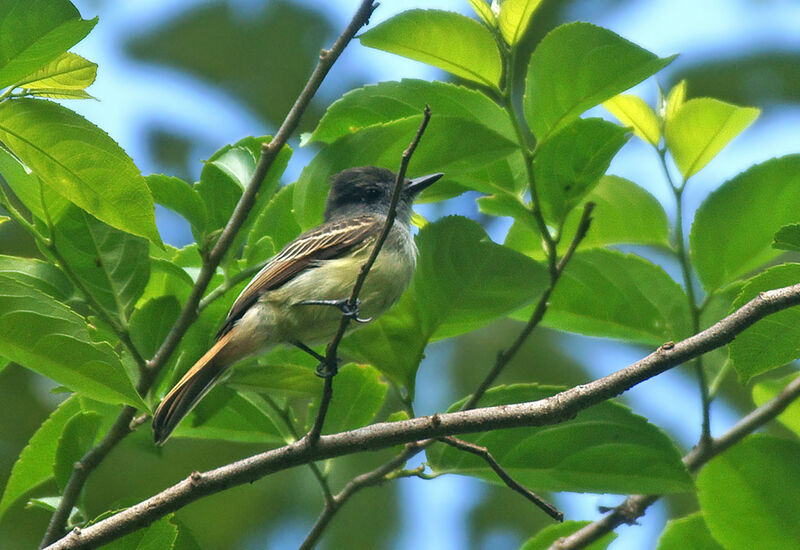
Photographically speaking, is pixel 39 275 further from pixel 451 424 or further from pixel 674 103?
pixel 674 103

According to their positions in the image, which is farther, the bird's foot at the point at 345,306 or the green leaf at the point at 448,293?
the green leaf at the point at 448,293

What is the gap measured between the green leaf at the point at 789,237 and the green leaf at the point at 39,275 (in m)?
2.05

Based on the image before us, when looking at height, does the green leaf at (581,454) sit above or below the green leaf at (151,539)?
above

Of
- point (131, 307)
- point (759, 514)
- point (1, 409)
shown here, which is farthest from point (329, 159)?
point (1, 409)

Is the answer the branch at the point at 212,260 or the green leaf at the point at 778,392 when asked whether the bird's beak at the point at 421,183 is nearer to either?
the branch at the point at 212,260

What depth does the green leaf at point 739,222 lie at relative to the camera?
306cm

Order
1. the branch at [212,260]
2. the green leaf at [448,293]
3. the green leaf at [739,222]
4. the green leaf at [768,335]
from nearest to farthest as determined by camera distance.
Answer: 1. the green leaf at [768,335]
2. the branch at [212,260]
3. the green leaf at [448,293]
4. the green leaf at [739,222]

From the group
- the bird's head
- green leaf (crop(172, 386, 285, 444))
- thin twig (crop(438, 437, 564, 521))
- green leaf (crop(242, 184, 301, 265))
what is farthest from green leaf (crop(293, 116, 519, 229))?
the bird's head

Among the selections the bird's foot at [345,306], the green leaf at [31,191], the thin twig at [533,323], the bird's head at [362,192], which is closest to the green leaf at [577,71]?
the thin twig at [533,323]

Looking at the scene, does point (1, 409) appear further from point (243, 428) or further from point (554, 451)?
point (554, 451)

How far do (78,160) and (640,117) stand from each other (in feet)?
5.87

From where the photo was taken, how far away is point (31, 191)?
9.50 ft

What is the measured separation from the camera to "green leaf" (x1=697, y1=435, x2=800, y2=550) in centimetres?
299

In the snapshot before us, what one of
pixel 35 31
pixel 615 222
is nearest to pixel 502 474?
pixel 615 222
